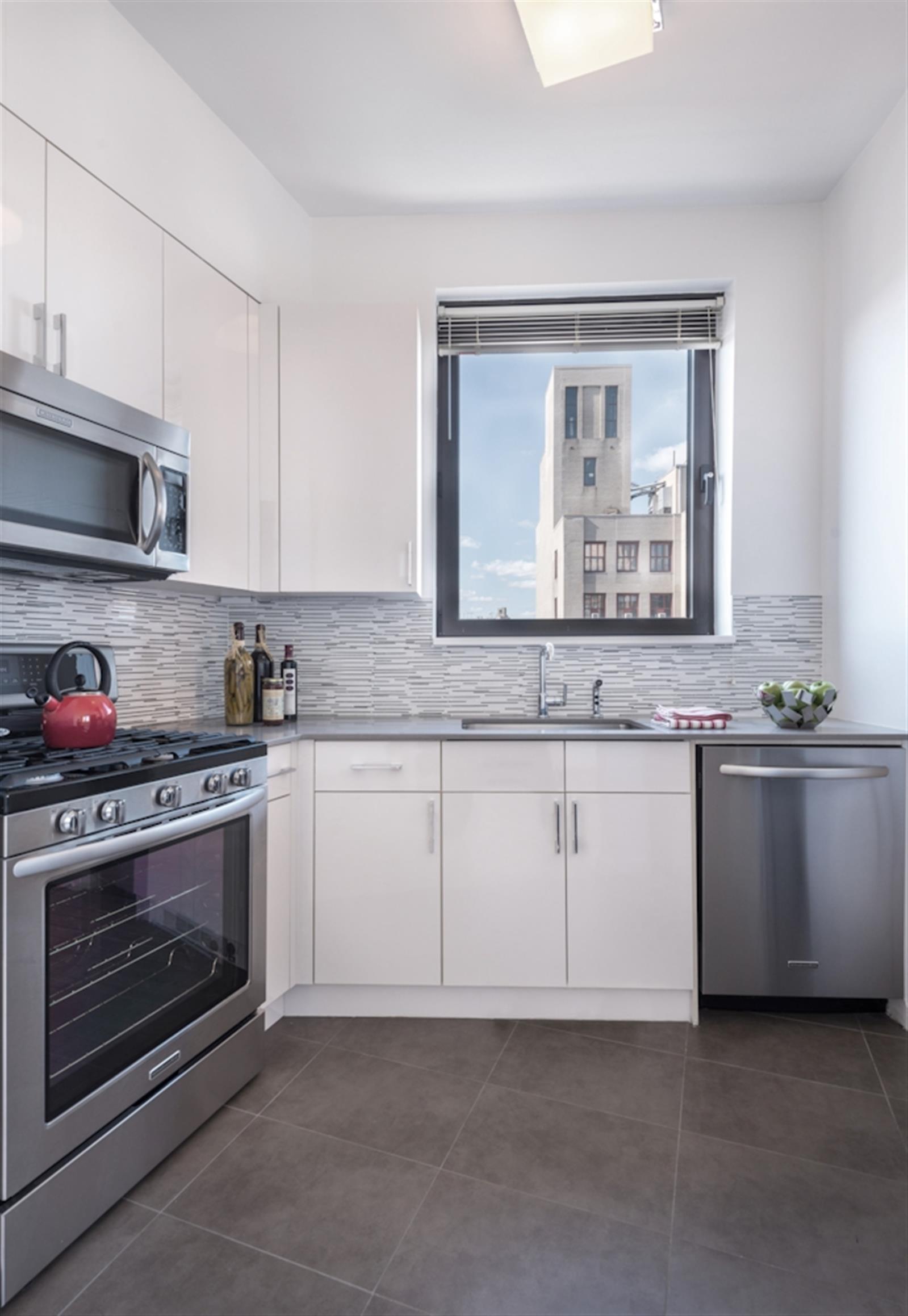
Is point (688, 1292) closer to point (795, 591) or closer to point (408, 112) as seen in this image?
point (795, 591)

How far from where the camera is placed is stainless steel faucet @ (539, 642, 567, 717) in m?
2.98

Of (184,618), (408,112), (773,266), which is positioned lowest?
(184,618)

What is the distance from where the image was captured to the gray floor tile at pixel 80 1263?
1.36m

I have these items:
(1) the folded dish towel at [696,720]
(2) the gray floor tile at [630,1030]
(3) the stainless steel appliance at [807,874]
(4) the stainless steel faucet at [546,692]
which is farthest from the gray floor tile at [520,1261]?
(4) the stainless steel faucet at [546,692]

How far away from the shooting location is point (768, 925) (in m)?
2.44

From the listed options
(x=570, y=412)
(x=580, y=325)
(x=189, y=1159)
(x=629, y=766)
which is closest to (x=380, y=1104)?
(x=189, y=1159)

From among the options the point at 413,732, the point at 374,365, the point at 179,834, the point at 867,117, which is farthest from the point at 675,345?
the point at 179,834

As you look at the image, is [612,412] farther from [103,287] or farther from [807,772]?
[103,287]

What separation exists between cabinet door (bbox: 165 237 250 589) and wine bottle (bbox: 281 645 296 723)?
366mm

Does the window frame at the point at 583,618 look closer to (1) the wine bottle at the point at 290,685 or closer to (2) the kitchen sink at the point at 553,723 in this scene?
(2) the kitchen sink at the point at 553,723

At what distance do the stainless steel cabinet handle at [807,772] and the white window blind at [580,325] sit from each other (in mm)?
1722

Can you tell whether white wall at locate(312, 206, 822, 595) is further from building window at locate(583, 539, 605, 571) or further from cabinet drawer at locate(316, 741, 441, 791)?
cabinet drawer at locate(316, 741, 441, 791)

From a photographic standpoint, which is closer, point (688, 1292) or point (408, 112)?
point (688, 1292)

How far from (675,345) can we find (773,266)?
1.47 ft
